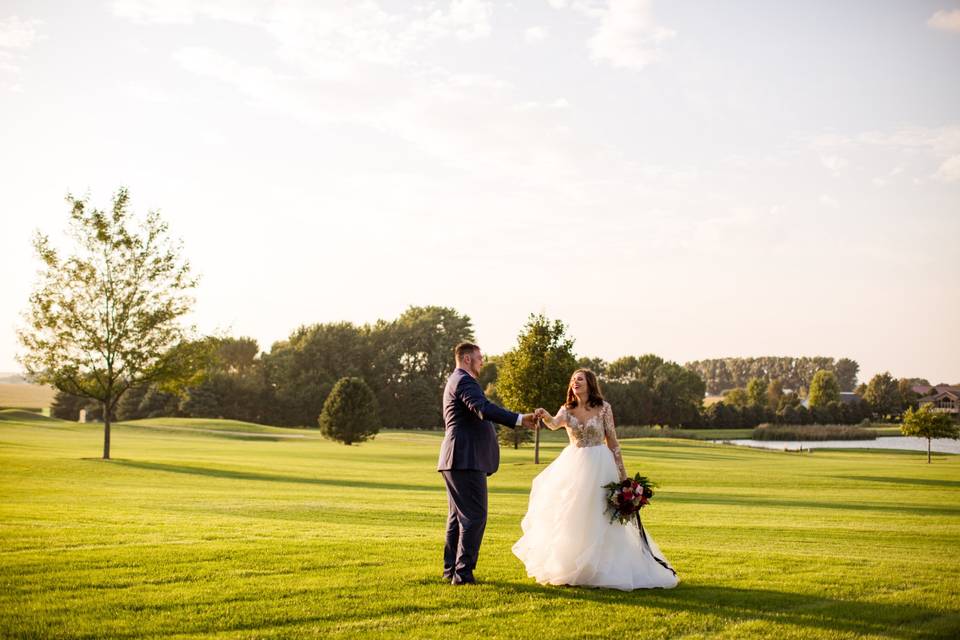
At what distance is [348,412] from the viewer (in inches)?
2194

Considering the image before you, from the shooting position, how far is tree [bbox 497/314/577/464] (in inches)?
1580

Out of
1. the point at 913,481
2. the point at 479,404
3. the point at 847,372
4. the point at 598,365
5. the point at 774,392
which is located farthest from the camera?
the point at 847,372

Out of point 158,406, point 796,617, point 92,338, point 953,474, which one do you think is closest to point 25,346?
point 92,338

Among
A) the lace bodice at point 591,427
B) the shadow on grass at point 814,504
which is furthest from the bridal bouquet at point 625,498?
the shadow on grass at point 814,504

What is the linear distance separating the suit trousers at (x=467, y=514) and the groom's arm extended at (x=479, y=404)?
733 millimetres

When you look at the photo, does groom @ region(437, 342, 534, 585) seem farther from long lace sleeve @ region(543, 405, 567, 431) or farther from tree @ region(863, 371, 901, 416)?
tree @ region(863, 371, 901, 416)

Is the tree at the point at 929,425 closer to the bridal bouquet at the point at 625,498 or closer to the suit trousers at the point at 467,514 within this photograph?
the bridal bouquet at the point at 625,498

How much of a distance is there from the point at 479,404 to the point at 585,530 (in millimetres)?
2111

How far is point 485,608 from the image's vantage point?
8.11m

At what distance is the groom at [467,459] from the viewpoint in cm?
905

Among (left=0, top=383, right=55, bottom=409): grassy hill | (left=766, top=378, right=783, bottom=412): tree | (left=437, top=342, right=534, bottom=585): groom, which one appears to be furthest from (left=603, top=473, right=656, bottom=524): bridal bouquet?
(left=766, top=378, right=783, bottom=412): tree

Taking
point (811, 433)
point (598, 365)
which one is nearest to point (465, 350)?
point (811, 433)

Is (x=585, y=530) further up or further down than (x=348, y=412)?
further up

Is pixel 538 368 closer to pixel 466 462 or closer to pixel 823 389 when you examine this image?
pixel 466 462
